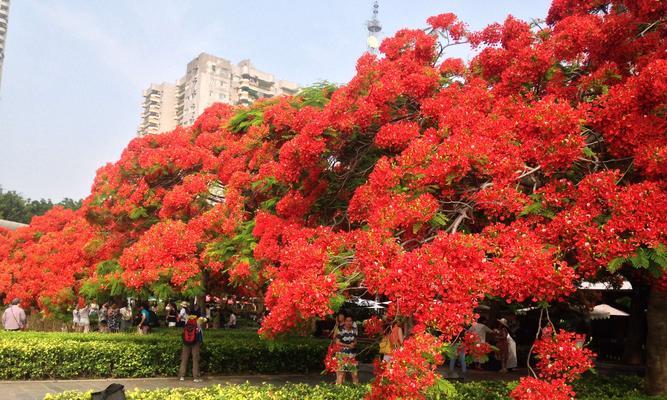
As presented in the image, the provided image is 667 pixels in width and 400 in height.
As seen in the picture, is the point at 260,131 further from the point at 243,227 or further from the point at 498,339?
the point at 498,339

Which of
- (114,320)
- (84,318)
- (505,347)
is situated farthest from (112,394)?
(84,318)

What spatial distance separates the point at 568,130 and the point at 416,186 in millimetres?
1678

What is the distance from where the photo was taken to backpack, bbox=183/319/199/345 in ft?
38.8

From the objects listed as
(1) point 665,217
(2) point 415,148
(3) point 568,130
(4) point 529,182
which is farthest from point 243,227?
(1) point 665,217

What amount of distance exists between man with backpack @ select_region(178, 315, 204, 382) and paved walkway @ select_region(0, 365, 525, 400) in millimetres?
211

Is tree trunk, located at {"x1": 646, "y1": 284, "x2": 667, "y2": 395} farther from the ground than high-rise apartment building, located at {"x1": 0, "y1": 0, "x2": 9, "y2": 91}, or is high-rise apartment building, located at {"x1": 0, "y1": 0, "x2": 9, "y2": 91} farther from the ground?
high-rise apartment building, located at {"x1": 0, "y1": 0, "x2": 9, "y2": 91}

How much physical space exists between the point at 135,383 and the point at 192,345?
1.29 metres

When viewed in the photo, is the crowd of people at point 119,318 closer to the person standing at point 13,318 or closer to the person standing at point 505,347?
the person standing at point 13,318

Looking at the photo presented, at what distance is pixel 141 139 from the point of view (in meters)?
Result: 16.4

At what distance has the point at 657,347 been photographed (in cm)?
785

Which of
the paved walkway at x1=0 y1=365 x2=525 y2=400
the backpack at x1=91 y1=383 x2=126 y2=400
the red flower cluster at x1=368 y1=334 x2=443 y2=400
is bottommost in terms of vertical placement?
the paved walkway at x1=0 y1=365 x2=525 y2=400

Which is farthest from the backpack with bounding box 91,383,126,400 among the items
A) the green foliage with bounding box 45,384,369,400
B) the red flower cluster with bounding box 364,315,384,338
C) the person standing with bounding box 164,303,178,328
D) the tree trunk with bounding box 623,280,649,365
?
the person standing with bounding box 164,303,178,328

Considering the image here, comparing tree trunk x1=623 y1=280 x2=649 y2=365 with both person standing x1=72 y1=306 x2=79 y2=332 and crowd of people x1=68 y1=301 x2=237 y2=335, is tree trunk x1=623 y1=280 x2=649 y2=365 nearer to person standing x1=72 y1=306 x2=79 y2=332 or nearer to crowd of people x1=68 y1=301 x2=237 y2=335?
crowd of people x1=68 y1=301 x2=237 y2=335

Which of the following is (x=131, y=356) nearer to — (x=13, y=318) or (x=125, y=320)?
(x=13, y=318)
